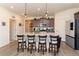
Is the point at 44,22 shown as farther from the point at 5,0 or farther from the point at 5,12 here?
the point at 5,0

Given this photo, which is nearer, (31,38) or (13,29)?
(31,38)

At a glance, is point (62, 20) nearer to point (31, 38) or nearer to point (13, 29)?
point (13, 29)

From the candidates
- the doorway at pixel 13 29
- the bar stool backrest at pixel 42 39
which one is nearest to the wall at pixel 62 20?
the doorway at pixel 13 29

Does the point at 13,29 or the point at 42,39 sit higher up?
the point at 13,29

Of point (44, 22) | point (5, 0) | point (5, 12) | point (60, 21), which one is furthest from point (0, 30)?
point (44, 22)

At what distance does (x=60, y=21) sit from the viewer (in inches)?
540

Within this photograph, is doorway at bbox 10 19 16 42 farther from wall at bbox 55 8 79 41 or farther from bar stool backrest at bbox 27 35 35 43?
bar stool backrest at bbox 27 35 35 43

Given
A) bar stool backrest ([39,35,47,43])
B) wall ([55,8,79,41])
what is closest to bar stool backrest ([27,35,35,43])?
bar stool backrest ([39,35,47,43])

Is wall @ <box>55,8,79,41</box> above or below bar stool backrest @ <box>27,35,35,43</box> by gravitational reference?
above

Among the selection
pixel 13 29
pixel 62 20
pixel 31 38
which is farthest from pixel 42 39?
pixel 62 20

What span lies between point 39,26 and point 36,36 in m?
8.93

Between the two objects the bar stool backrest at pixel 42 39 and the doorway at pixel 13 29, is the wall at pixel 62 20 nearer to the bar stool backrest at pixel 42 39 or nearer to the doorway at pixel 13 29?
the doorway at pixel 13 29

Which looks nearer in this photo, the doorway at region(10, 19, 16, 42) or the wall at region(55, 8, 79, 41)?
the wall at region(55, 8, 79, 41)

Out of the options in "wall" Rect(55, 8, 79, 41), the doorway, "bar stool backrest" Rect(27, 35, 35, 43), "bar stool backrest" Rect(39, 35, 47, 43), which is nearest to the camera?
"bar stool backrest" Rect(39, 35, 47, 43)
